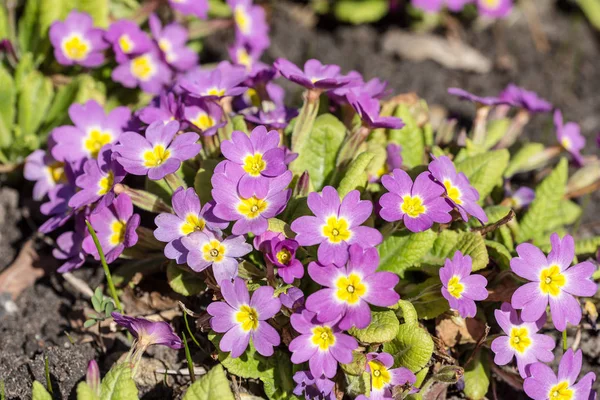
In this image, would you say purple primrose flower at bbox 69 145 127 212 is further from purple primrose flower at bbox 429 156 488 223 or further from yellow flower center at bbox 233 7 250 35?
yellow flower center at bbox 233 7 250 35

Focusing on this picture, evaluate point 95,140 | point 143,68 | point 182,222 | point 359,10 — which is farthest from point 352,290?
point 359,10

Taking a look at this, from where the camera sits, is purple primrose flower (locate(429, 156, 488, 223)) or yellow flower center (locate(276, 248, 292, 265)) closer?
yellow flower center (locate(276, 248, 292, 265))

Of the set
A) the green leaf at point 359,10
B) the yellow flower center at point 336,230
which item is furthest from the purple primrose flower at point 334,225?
the green leaf at point 359,10

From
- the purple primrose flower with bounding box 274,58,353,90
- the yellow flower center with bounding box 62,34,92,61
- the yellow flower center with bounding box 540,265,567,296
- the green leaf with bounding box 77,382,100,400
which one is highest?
the purple primrose flower with bounding box 274,58,353,90

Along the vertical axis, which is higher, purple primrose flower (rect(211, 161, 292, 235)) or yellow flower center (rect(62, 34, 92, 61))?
purple primrose flower (rect(211, 161, 292, 235))

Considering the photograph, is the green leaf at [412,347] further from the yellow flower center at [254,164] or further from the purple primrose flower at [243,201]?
the yellow flower center at [254,164]

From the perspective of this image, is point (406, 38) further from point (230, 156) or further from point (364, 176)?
point (230, 156)

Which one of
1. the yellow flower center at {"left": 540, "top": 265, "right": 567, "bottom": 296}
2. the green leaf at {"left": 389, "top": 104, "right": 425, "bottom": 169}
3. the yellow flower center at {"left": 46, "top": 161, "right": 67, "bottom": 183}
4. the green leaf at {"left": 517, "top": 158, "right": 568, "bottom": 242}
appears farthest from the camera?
the yellow flower center at {"left": 46, "top": 161, "right": 67, "bottom": 183}

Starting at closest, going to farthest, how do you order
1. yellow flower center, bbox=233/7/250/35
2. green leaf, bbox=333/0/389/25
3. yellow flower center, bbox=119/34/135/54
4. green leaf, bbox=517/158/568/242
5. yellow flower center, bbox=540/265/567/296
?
yellow flower center, bbox=540/265/567/296, green leaf, bbox=517/158/568/242, yellow flower center, bbox=119/34/135/54, yellow flower center, bbox=233/7/250/35, green leaf, bbox=333/0/389/25

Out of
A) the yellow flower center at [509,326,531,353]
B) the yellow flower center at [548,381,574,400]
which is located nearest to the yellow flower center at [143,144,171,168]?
the yellow flower center at [509,326,531,353]

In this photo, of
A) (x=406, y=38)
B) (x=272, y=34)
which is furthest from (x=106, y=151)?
(x=406, y=38)
